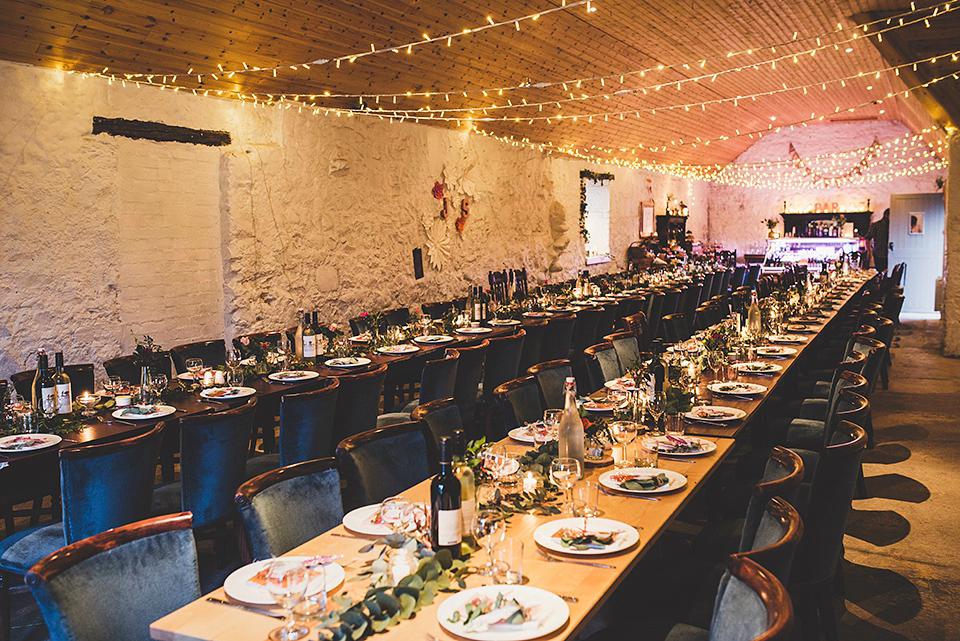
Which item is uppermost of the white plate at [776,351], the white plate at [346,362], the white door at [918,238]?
the white door at [918,238]

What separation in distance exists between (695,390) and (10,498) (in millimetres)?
3335

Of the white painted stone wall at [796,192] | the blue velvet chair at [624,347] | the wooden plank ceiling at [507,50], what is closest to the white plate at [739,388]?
the blue velvet chair at [624,347]

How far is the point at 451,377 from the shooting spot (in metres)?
5.21

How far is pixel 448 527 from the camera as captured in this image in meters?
2.23

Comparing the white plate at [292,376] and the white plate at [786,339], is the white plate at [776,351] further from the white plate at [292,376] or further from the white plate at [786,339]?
the white plate at [292,376]

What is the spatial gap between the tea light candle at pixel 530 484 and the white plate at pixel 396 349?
348 centimetres

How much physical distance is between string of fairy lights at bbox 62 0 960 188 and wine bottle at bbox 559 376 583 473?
3.35 m

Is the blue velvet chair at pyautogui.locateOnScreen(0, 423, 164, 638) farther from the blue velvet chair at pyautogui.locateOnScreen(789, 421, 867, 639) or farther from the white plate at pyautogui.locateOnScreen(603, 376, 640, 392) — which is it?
the blue velvet chair at pyautogui.locateOnScreen(789, 421, 867, 639)

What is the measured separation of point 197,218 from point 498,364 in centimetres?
323

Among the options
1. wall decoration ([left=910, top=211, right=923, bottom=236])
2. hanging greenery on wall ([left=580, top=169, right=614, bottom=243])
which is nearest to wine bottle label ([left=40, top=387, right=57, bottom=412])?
hanging greenery on wall ([left=580, top=169, right=614, bottom=243])

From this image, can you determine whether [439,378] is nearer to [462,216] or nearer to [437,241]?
[437,241]

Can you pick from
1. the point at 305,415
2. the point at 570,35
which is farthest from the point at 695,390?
the point at 570,35

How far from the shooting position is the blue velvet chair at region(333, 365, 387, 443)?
15.4 feet

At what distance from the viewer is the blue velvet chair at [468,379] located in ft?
18.2
